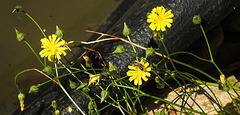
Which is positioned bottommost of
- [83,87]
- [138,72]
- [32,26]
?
[138,72]

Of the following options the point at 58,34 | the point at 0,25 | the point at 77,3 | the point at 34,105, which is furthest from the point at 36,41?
the point at 58,34

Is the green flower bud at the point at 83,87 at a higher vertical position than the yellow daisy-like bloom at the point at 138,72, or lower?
higher

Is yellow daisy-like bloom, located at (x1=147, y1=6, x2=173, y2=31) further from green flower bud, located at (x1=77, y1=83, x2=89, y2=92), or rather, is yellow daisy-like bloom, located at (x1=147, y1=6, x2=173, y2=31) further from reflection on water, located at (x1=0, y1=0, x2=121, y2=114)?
reflection on water, located at (x1=0, y1=0, x2=121, y2=114)

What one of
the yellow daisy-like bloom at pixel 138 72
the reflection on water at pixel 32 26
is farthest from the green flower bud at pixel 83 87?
the reflection on water at pixel 32 26

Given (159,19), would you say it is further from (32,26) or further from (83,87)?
(32,26)

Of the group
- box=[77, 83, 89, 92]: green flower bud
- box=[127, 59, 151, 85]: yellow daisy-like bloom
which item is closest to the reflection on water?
box=[77, 83, 89, 92]: green flower bud

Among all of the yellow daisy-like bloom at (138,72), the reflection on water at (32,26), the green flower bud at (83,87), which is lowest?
the yellow daisy-like bloom at (138,72)

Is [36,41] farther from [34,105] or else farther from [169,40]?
[169,40]

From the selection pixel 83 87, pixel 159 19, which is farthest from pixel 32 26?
pixel 159 19

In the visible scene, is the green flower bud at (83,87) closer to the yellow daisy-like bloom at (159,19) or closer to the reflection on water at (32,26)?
the yellow daisy-like bloom at (159,19)
